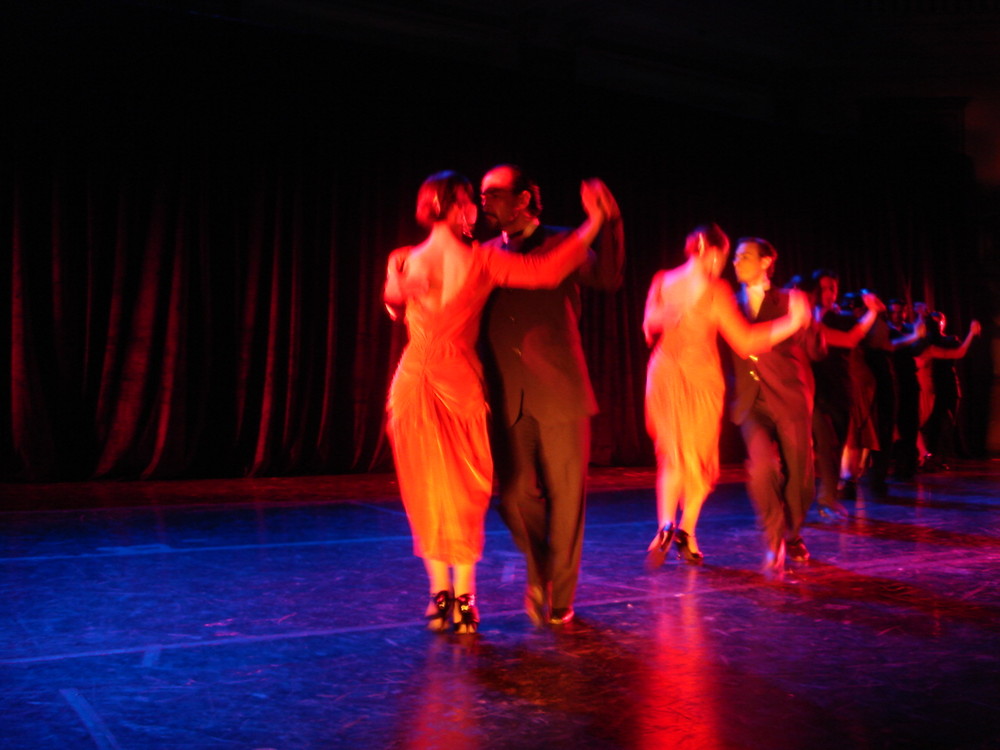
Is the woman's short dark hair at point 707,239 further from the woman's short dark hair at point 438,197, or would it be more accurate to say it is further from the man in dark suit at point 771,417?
the woman's short dark hair at point 438,197

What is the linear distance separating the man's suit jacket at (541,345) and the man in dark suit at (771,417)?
1.30 metres

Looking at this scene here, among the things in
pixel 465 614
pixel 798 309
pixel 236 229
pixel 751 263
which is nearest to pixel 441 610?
pixel 465 614

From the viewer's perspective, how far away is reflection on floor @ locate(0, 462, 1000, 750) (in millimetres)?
2441

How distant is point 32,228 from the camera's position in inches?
319

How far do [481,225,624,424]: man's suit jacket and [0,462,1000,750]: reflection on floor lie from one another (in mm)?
780

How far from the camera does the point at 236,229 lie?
8930 mm

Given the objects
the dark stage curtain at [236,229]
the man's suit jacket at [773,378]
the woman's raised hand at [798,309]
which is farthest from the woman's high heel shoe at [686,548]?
the dark stage curtain at [236,229]

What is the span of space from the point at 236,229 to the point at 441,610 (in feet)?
20.6

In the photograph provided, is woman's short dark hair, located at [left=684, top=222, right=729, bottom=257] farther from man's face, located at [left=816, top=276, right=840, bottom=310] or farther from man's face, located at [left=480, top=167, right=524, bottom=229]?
man's face, located at [left=816, top=276, right=840, bottom=310]

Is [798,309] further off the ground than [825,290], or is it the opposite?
[825,290]

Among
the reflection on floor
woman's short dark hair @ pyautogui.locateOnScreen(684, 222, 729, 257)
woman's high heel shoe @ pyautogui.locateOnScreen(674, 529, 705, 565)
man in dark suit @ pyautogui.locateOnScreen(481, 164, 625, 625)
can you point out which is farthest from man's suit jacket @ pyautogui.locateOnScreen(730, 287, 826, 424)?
man in dark suit @ pyautogui.locateOnScreen(481, 164, 625, 625)

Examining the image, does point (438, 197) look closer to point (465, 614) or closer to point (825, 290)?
point (465, 614)

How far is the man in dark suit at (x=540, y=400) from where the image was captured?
11.3ft

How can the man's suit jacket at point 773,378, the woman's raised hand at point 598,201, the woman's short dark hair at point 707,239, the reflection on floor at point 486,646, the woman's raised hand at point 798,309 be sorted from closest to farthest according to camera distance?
the reflection on floor at point 486,646 → the woman's raised hand at point 598,201 → the woman's raised hand at point 798,309 → the woman's short dark hair at point 707,239 → the man's suit jacket at point 773,378
